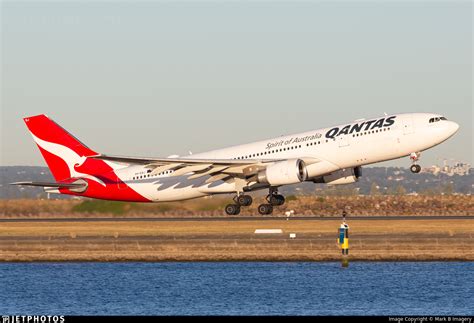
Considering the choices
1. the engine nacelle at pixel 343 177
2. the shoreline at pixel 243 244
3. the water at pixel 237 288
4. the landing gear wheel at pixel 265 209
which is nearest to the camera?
the water at pixel 237 288

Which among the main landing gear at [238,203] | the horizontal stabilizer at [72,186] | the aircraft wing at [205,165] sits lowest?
the main landing gear at [238,203]

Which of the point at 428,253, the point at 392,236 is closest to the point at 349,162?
the point at 392,236

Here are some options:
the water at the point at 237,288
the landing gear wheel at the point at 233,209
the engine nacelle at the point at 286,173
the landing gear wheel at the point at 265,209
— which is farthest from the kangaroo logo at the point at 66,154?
the water at the point at 237,288

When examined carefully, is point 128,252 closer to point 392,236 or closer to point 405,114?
point 392,236

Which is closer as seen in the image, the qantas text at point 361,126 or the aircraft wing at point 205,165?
the qantas text at point 361,126

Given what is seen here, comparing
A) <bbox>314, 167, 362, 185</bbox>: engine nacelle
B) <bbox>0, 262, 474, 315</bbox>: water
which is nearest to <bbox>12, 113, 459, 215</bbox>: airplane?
<bbox>314, 167, 362, 185</bbox>: engine nacelle

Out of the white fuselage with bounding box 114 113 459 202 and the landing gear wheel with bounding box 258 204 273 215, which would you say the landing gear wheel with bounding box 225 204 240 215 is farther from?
the landing gear wheel with bounding box 258 204 273 215

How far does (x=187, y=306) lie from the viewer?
37844 mm

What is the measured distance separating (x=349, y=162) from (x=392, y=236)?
30.1ft

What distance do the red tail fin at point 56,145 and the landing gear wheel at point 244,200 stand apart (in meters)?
12.3

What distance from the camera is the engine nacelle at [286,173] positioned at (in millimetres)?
58688

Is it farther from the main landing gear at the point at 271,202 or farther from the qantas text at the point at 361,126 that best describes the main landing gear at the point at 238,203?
the qantas text at the point at 361,126

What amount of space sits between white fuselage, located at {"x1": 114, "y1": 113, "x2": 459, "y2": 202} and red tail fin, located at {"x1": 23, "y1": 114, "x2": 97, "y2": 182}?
8.55 metres

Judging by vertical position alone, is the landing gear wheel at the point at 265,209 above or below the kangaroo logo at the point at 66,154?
below
